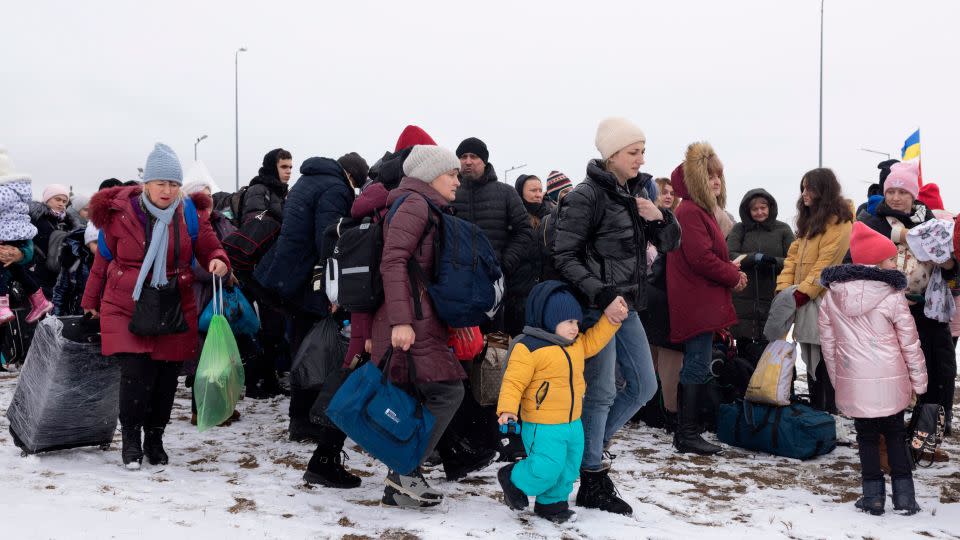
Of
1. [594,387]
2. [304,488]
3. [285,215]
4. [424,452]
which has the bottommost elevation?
[304,488]

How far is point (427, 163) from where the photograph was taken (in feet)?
14.3

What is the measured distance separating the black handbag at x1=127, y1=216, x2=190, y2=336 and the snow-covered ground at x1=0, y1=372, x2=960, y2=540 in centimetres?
85

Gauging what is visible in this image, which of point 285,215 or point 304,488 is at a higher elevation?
point 285,215

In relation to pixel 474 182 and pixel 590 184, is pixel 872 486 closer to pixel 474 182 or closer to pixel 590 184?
pixel 590 184

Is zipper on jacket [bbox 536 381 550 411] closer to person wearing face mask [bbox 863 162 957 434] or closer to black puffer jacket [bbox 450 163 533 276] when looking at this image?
black puffer jacket [bbox 450 163 533 276]

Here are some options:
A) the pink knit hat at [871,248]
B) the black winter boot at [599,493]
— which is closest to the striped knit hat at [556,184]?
the pink knit hat at [871,248]

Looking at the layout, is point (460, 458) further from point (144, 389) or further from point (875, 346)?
point (875, 346)

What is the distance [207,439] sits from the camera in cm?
590

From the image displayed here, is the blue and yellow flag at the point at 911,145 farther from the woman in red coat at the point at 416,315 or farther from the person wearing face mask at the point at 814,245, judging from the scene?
the woman in red coat at the point at 416,315

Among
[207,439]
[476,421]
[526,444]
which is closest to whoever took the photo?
[526,444]

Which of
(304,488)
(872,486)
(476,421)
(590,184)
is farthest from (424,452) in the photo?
(872,486)

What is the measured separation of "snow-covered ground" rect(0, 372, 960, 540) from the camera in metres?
3.92

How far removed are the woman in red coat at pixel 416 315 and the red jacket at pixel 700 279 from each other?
2.16 metres

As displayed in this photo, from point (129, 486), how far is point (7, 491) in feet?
1.93
